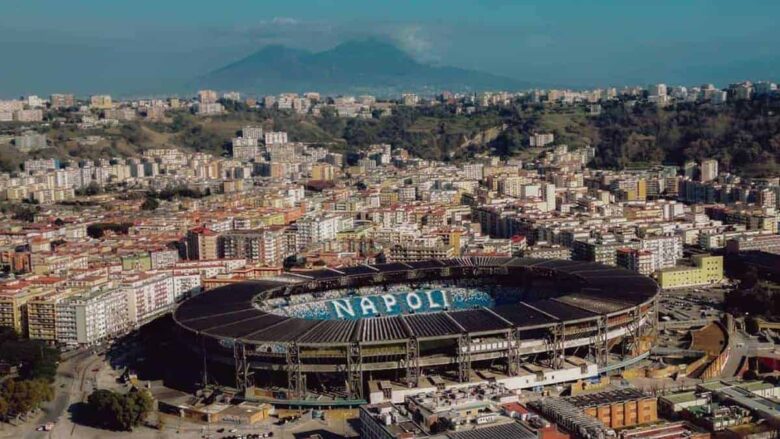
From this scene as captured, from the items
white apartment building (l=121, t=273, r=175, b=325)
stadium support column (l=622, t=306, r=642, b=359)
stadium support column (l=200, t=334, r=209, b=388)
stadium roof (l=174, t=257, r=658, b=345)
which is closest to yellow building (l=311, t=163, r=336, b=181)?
white apartment building (l=121, t=273, r=175, b=325)

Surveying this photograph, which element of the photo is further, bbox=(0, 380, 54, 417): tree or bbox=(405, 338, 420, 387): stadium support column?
bbox=(0, 380, 54, 417): tree

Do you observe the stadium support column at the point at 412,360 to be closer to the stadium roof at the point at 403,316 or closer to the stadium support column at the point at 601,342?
the stadium roof at the point at 403,316

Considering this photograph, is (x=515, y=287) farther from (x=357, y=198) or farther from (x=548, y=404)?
(x=357, y=198)

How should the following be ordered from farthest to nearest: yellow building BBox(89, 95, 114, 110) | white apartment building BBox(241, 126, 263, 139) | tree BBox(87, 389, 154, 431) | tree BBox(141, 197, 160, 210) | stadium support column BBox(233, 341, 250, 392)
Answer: yellow building BBox(89, 95, 114, 110) → white apartment building BBox(241, 126, 263, 139) → tree BBox(141, 197, 160, 210) → stadium support column BBox(233, 341, 250, 392) → tree BBox(87, 389, 154, 431)

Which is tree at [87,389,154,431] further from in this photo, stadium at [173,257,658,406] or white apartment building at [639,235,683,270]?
white apartment building at [639,235,683,270]

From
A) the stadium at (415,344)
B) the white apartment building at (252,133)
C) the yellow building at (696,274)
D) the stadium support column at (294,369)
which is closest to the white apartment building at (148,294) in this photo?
the stadium at (415,344)

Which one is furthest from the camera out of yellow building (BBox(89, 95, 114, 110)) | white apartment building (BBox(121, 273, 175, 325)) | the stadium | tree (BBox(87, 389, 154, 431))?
yellow building (BBox(89, 95, 114, 110))

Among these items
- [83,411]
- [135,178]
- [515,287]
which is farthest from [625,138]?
[83,411]
